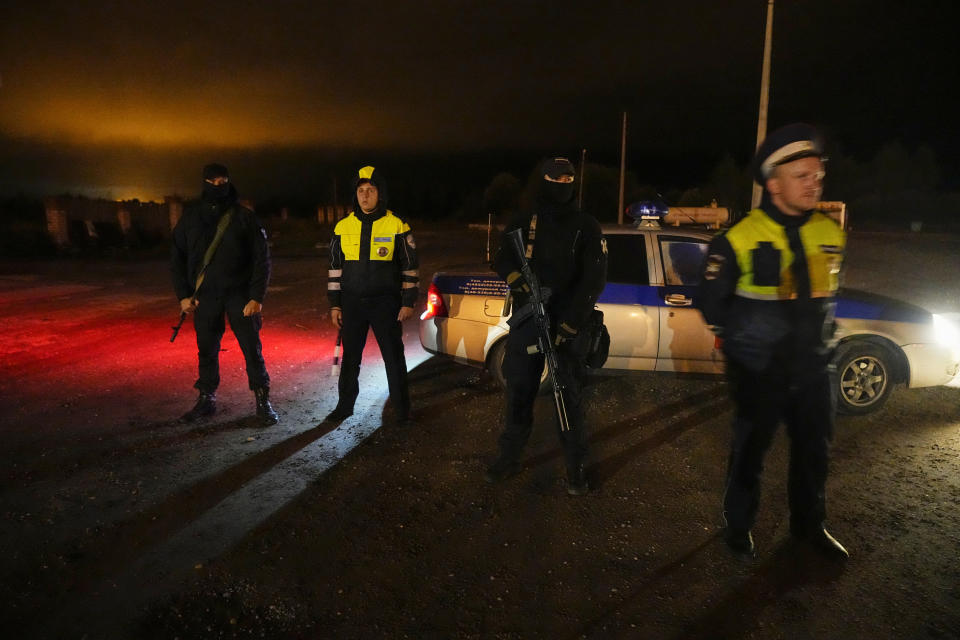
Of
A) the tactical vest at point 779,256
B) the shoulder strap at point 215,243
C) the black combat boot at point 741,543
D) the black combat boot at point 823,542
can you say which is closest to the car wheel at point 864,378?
the black combat boot at point 823,542

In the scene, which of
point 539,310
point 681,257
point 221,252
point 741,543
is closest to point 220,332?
point 221,252

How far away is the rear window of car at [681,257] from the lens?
5.46 metres

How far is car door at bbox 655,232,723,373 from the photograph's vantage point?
5.31 meters

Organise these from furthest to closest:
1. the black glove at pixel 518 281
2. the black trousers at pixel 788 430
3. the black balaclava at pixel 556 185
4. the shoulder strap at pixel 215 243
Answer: the shoulder strap at pixel 215 243, the black glove at pixel 518 281, the black balaclava at pixel 556 185, the black trousers at pixel 788 430

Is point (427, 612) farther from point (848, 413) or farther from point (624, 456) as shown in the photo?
point (848, 413)

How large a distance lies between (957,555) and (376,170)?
419cm

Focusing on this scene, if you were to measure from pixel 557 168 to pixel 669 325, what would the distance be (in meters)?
2.23

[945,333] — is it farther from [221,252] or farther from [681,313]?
[221,252]

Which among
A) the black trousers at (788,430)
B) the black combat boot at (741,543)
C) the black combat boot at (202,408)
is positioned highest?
the black trousers at (788,430)

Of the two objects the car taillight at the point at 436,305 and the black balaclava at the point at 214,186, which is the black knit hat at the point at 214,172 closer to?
the black balaclava at the point at 214,186

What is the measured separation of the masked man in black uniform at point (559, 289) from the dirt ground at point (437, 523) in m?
0.43

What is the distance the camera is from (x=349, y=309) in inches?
192

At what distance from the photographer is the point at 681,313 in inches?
209

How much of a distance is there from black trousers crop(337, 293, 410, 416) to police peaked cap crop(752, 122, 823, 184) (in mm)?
2813
